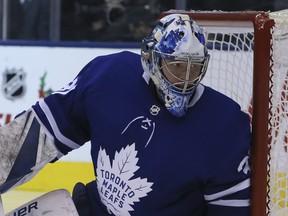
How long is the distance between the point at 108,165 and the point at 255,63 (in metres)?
0.45

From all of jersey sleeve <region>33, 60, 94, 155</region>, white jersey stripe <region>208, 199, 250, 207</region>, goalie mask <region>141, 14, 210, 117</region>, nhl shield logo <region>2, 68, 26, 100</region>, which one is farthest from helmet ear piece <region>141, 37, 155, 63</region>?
nhl shield logo <region>2, 68, 26, 100</region>

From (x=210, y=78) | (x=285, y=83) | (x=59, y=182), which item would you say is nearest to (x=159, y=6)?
(x=59, y=182)

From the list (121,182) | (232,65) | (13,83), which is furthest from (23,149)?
(13,83)

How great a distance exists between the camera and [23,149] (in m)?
2.26

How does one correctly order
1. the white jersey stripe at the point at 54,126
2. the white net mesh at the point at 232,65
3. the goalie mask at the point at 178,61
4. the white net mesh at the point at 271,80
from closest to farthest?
1. the goalie mask at the point at 178,61
2. the white net mesh at the point at 271,80
3. the white jersey stripe at the point at 54,126
4. the white net mesh at the point at 232,65

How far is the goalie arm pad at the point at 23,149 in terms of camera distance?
7.33 ft

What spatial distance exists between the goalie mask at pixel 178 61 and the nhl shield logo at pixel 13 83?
295 centimetres

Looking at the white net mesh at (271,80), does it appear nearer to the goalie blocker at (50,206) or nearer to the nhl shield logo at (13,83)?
the goalie blocker at (50,206)

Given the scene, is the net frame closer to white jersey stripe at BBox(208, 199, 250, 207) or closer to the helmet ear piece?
white jersey stripe at BBox(208, 199, 250, 207)

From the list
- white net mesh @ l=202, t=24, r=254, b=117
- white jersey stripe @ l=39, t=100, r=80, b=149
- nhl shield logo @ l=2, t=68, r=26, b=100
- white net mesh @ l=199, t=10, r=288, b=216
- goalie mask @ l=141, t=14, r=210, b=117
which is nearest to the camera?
goalie mask @ l=141, t=14, r=210, b=117

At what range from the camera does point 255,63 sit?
7.01 ft

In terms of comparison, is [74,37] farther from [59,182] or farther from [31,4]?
[59,182]

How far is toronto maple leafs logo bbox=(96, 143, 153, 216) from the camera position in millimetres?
2139

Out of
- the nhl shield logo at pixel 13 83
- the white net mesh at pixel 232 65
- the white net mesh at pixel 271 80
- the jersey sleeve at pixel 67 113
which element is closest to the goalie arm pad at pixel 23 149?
the jersey sleeve at pixel 67 113
